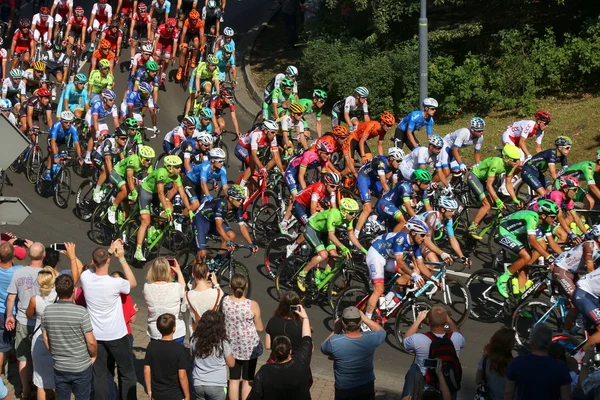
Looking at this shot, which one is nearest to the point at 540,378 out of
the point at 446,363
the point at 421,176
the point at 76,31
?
the point at 446,363

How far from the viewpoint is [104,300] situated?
10695 mm

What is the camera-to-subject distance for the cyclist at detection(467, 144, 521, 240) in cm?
1672

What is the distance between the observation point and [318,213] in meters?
14.9

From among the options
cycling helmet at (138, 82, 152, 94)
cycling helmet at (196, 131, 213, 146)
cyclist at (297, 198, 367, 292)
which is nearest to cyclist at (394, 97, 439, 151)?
cycling helmet at (196, 131, 213, 146)

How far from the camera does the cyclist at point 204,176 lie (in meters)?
16.5

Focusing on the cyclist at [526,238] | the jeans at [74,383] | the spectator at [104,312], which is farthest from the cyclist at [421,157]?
the jeans at [74,383]

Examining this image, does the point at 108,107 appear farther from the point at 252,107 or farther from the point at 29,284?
the point at 29,284

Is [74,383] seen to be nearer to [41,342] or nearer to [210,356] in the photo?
[41,342]

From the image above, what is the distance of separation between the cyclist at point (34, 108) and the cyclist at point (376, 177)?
8.21 meters

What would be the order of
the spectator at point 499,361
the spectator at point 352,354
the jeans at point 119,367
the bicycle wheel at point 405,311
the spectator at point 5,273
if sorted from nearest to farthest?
the spectator at point 499,361 < the spectator at point 352,354 < the jeans at point 119,367 < the spectator at point 5,273 < the bicycle wheel at point 405,311

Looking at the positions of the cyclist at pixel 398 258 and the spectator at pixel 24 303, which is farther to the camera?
the cyclist at pixel 398 258

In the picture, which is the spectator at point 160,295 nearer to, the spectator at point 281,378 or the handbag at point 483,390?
the spectator at point 281,378

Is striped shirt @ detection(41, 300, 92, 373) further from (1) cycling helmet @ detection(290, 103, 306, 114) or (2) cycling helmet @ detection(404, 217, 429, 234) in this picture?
(1) cycling helmet @ detection(290, 103, 306, 114)

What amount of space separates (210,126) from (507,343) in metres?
12.2
